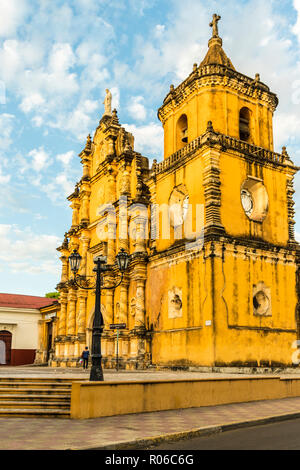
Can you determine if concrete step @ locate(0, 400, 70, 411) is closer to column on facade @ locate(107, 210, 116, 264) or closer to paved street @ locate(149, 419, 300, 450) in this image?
paved street @ locate(149, 419, 300, 450)

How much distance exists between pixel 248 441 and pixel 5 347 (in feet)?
119

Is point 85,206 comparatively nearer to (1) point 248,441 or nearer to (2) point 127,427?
(2) point 127,427

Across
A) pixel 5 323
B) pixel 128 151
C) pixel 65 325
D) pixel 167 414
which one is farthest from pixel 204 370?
pixel 5 323

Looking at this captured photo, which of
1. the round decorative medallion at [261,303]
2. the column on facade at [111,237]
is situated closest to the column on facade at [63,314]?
the column on facade at [111,237]

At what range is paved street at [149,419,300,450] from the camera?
23.8 feet

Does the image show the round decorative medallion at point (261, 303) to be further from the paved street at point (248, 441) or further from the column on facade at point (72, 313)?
the column on facade at point (72, 313)

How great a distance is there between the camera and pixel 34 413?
999cm

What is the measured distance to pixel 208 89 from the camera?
74.8 ft

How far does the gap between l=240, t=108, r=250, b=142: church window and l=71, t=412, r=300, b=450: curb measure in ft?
54.6

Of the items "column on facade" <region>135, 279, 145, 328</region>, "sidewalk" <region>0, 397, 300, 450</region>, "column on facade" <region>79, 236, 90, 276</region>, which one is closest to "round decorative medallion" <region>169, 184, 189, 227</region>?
"column on facade" <region>135, 279, 145, 328</region>

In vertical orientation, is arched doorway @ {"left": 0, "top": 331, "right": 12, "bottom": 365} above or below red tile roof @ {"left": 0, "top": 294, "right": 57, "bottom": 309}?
below

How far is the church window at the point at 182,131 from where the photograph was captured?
2514 cm

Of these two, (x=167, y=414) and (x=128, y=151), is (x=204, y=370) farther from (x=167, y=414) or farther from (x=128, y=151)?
(x=128, y=151)

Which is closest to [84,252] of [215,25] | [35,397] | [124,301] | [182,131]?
[124,301]
